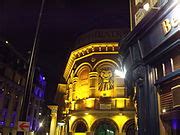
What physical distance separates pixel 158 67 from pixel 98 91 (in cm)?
1651

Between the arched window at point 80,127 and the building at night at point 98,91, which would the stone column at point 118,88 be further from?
the arched window at point 80,127

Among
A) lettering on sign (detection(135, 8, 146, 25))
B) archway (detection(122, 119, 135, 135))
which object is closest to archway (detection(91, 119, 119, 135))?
archway (detection(122, 119, 135, 135))

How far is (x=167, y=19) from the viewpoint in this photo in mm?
6871

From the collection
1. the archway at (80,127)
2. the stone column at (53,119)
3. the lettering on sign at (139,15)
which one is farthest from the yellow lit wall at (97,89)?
the lettering on sign at (139,15)

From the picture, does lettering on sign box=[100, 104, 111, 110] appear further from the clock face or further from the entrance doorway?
the clock face

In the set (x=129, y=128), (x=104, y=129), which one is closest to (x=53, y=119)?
(x=104, y=129)

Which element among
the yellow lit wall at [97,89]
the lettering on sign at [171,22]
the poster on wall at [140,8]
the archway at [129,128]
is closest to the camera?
the lettering on sign at [171,22]

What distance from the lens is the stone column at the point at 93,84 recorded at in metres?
23.9

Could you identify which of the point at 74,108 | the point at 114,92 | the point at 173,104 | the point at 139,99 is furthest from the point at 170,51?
the point at 74,108

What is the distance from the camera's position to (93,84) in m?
24.1

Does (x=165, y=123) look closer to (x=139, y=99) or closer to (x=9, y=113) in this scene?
(x=139, y=99)

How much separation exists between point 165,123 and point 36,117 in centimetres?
4460

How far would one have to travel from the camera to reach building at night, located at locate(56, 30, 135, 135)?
22875 mm

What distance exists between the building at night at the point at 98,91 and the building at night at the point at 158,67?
14531mm
